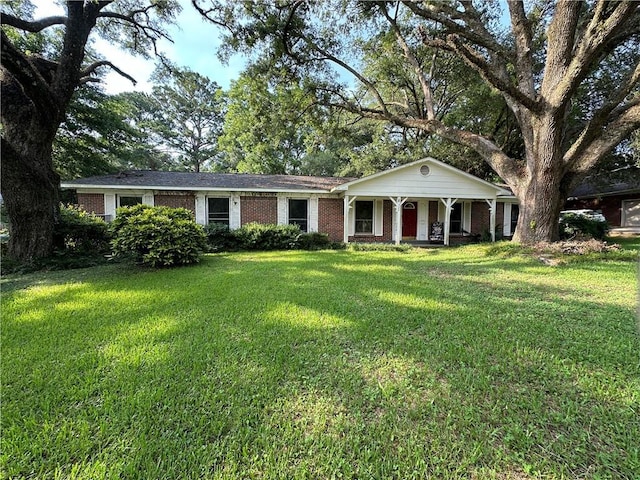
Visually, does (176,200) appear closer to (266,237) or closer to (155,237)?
(266,237)

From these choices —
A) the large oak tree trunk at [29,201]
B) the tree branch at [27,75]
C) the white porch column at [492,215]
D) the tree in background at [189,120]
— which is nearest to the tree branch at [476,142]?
the white porch column at [492,215]

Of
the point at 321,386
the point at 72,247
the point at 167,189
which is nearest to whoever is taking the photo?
the point at 321,386

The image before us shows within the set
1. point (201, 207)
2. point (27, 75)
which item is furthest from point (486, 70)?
point (27, 75)

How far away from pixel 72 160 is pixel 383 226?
17.5m

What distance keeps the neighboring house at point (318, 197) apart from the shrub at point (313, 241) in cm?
123

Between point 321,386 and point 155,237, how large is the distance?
6455mm

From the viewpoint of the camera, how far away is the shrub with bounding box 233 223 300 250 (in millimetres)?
11383

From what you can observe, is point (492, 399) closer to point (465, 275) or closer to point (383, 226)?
point (465, 275)

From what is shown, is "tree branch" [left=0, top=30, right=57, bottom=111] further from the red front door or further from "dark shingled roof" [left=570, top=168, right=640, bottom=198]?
"dark shingled roof" [left=570, top=168, right=640, bottom=198]

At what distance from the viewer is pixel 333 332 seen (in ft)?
11.3

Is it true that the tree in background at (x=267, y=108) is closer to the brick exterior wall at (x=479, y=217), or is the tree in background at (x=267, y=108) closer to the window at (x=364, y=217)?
the window at (x=364, y=217)

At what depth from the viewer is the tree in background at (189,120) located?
94.9ft

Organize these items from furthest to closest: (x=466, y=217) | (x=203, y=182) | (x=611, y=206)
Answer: (x=611, y=206) < (x=466, y=217) < (x=203, y=182)

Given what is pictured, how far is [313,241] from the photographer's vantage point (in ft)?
39.9
